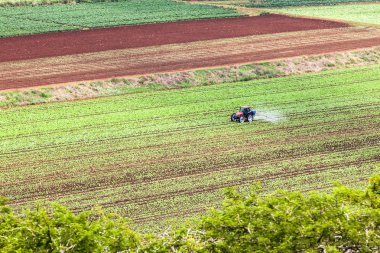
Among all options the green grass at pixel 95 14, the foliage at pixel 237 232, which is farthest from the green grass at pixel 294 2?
the foliage at pixel 237 232

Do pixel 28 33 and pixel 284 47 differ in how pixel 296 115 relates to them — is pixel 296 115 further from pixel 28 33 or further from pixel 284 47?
pixel 28 33

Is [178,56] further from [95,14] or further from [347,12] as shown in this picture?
[347,12]

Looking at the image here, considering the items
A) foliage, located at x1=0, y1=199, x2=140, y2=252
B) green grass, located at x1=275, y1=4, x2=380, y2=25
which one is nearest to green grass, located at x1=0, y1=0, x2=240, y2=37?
green grass, located at x1=275, y1=4, x2=380, y2=25

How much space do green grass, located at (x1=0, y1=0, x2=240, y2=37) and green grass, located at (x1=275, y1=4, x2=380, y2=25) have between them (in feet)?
33.4

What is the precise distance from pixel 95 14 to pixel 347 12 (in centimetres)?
3300

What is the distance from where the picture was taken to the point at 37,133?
149 feet

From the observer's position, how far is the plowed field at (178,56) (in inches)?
2403

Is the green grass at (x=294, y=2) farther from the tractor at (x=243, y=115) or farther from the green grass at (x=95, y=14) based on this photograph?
the tractor at (x=243, y=115)

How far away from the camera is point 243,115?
47.4m

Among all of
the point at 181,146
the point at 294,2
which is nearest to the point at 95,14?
the point at 294,2

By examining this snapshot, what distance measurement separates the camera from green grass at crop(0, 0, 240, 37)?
83875 millimetres

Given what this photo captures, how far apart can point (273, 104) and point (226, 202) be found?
29.5m

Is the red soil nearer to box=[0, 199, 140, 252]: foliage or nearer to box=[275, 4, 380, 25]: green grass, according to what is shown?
box=[275, 4, 380, 25]: green grass

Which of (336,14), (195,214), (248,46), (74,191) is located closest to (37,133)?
(74,191)
